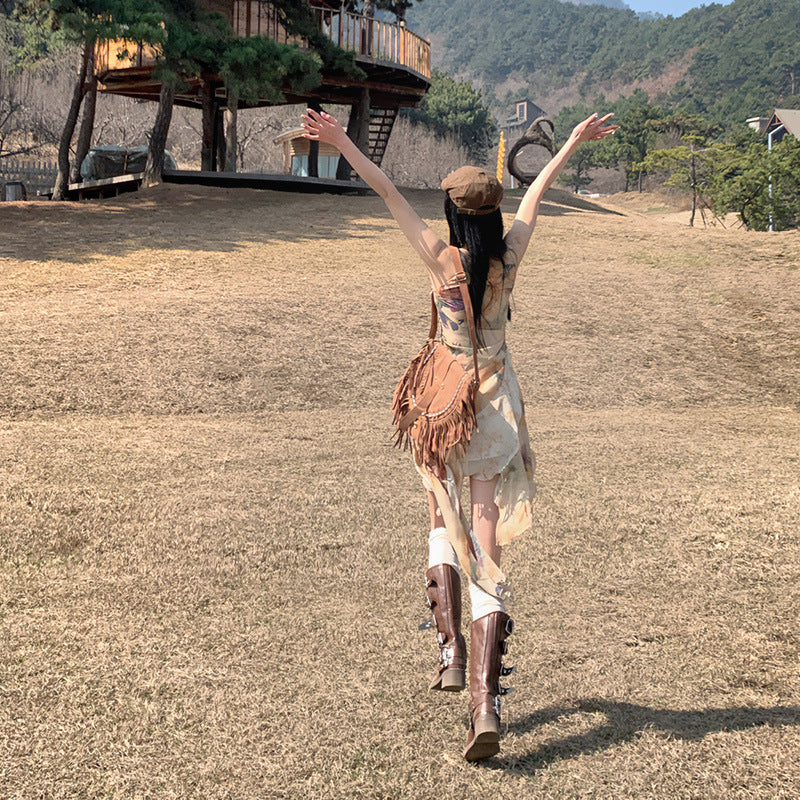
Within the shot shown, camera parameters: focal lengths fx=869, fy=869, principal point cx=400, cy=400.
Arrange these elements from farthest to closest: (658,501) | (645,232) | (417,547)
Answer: (645,232) < (658,501) < (417,547)

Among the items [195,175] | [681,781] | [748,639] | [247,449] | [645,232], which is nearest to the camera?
[681,781]

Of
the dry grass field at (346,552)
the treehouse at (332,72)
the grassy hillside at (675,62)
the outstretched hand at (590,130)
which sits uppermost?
the grassy hillside at (675,62)

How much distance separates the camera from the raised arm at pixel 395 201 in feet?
10.7

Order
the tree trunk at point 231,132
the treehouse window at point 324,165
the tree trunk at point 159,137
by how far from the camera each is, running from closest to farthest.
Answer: the tree trunk at point 159,137, the tree trunk at point 231,132, the treehouse window at point 324,165

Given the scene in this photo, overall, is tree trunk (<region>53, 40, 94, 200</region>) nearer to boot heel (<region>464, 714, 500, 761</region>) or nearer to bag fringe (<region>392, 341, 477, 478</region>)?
bag fringe (<region>392, 341, 477, 478</region>)

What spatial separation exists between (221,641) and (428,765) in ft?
4.39

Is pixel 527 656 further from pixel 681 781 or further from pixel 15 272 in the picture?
pixel 15 272

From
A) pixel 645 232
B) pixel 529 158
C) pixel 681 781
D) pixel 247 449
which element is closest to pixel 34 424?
pixel 247 449

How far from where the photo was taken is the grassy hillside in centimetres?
10912

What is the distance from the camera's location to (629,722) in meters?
3.44

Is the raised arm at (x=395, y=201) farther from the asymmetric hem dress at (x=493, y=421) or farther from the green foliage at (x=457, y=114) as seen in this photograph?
the green foliage at (x=457, y=114)

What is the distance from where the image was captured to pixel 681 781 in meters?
3.06

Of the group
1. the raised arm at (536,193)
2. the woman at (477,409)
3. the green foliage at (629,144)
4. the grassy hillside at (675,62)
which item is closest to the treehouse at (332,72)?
the raised arm at (536,193)

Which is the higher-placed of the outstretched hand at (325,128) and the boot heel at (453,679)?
the outstretched hand at (325,128)
